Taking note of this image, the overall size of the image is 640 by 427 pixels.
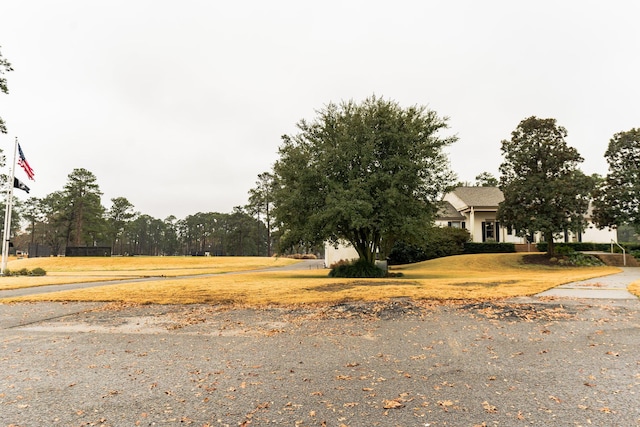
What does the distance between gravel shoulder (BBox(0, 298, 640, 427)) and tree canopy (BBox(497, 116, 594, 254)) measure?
23604 mm

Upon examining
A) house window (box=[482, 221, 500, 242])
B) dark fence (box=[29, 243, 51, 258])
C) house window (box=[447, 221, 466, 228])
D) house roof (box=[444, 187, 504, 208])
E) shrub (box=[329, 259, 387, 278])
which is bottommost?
shrub (box=[329, 259, 387, 278])

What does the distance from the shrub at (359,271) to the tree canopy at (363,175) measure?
2.57 feet

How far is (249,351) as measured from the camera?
6770 mm

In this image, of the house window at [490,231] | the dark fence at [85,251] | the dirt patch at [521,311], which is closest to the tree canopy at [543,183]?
the house window at [490,231]

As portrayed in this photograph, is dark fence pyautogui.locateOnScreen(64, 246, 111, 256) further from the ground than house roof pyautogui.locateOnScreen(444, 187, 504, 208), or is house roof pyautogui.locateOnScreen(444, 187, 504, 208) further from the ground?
house roof pyautogui.locateOnScreen(444, 187, 504, 208)

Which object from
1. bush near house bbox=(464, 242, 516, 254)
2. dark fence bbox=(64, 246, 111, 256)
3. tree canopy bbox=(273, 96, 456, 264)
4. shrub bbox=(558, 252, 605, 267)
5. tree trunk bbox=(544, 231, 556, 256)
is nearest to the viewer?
tree canopy bbox=(273, 96, 456, 264)

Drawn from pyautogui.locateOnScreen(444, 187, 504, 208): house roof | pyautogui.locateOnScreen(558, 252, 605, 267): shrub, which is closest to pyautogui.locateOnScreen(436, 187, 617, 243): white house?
pyautogui.locateOnScreen(444, 187, 504, 208): house roof

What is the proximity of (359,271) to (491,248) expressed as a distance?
21013 millimetres

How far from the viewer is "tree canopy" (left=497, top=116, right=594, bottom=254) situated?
30672 mm

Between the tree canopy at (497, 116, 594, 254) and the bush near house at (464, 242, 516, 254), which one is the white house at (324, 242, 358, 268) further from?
the tree canopy at (497, 116, 594, 254)

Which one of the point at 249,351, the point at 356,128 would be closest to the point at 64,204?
the point at 356,128

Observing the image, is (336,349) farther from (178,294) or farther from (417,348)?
(178,294)

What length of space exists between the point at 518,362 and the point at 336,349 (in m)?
2.90

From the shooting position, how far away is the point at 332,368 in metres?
5.68
